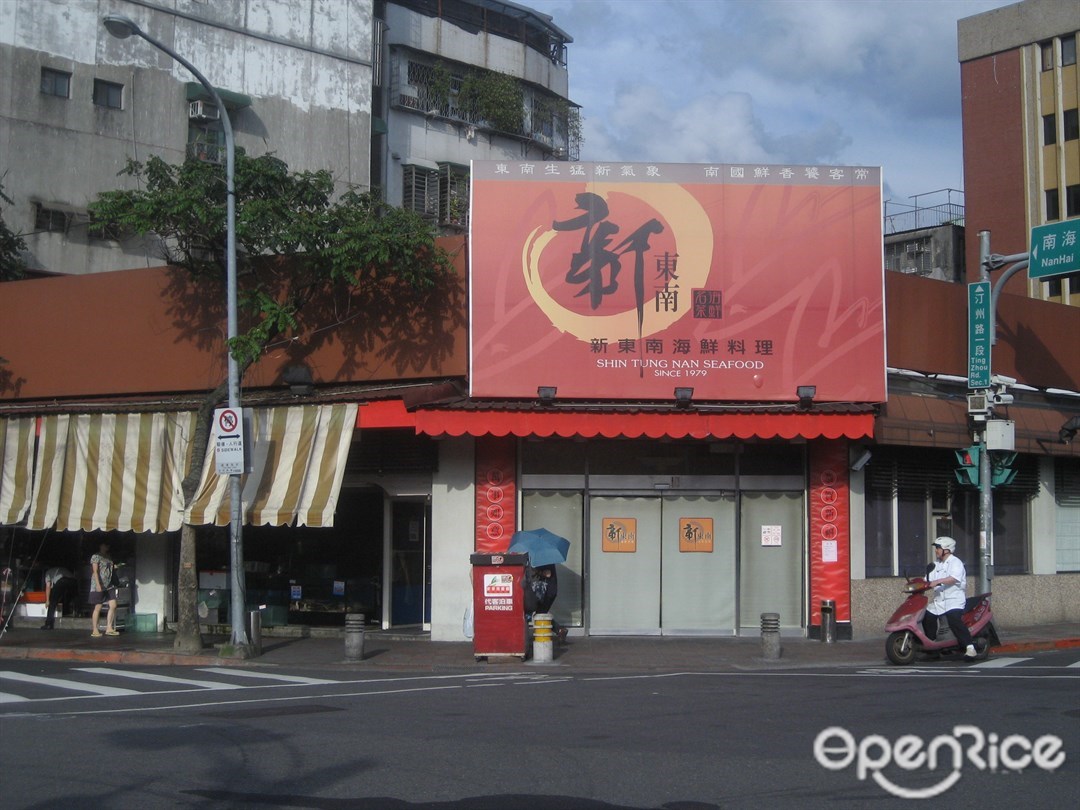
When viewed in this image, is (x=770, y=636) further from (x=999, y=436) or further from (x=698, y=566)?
(x=999, y=436)

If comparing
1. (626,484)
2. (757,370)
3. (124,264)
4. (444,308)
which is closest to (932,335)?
(757,370)

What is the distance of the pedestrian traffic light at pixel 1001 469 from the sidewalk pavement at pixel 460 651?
9.05 feet

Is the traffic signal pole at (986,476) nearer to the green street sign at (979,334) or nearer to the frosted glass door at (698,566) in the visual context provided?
the green street sign at (979,334)

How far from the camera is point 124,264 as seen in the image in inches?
1410

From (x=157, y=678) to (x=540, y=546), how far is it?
6.05 m

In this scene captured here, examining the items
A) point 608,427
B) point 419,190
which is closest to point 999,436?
point 608,427

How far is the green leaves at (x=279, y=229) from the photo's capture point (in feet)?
63.6

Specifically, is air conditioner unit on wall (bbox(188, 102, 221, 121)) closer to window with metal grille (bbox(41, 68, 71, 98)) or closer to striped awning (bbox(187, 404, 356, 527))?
window with metal grille (bbox(41, 68, 71, 98))

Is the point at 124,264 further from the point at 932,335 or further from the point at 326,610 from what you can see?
the point at 932,335

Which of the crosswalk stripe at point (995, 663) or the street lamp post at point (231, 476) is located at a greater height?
the street lamp post at point (231, 476)

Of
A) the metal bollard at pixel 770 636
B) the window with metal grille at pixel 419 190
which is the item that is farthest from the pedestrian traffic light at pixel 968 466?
the window with metal grille at pixel 419 190

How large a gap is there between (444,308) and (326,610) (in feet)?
19.8

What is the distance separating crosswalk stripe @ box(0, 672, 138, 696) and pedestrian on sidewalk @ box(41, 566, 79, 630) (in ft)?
25.2

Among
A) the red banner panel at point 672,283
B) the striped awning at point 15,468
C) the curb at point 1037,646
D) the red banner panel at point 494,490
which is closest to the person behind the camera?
the curb at point 1037,646
